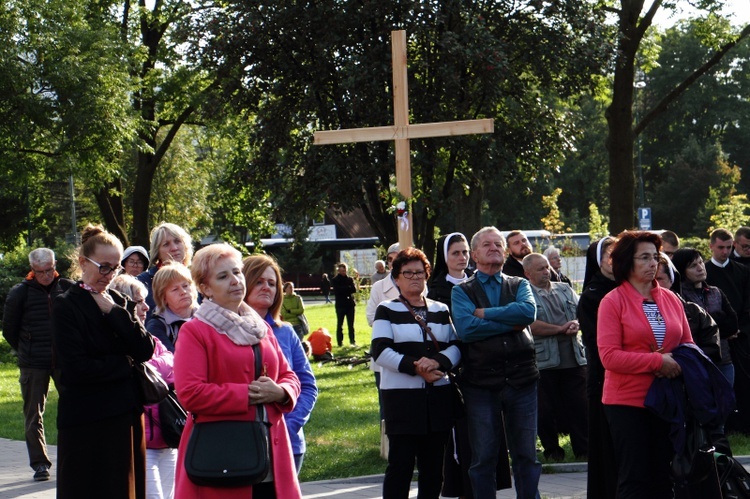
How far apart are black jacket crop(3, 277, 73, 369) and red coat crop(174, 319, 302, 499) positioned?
6341 millimetres

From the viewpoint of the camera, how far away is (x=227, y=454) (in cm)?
487

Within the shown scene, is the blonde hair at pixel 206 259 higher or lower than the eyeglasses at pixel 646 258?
higher

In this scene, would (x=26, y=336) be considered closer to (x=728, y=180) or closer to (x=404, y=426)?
(x=404, y=426)

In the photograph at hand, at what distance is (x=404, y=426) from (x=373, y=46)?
10454 millimetres

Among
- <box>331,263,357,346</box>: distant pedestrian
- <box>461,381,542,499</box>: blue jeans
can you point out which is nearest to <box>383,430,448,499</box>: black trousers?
<box>461,381,542,499</box>: blue jeans

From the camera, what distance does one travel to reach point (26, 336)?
1112 centimetres

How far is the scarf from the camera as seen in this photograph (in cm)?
505

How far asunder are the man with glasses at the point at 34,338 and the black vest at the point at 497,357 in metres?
5.06

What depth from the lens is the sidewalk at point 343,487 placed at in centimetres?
891

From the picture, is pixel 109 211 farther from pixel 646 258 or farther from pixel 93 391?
pixel 646 258

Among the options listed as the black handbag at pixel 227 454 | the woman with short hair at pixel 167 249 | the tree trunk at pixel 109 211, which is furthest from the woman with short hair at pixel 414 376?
the tree trunk at pixel 109 211

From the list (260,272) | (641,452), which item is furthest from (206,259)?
(641,452)

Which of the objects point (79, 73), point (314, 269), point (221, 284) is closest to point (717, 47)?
point (79, 73)

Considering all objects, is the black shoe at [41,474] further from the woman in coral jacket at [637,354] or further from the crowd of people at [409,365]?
the woman in coral jacket at [637,354]
